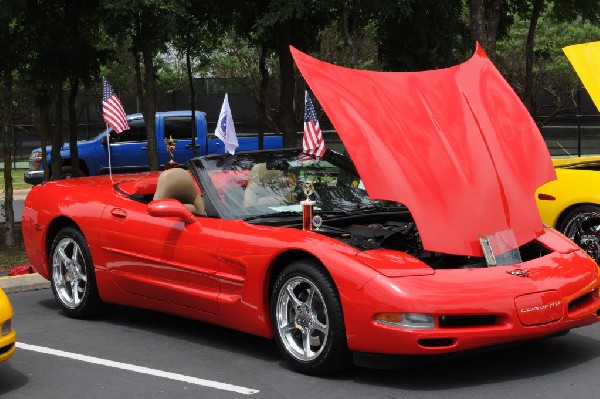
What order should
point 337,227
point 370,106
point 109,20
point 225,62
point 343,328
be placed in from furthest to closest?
point 225,62
point 109,20
point 337,227
point 370,106
point 343,328

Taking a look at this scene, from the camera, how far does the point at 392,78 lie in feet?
23.4

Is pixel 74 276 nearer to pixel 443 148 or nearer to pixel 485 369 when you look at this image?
pixel 443 148

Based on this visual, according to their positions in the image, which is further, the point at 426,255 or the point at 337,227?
the point at 337,227

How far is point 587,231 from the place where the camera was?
9.71m

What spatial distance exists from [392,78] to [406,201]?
1.09 m

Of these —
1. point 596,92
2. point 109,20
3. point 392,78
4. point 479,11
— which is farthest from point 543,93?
point 392,78

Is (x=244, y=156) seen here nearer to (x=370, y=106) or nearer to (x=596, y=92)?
(x=370, y=106)

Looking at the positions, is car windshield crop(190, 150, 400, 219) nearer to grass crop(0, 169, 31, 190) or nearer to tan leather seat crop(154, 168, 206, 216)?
tan leather seat crop(154, 168, 206, 216)

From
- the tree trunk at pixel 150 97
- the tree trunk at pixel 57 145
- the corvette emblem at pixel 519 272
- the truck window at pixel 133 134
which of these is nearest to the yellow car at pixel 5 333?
the corvette emblem at pixel 519 272

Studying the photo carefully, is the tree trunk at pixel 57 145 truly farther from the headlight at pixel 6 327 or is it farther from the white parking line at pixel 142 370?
the headlight at pixel 6 327

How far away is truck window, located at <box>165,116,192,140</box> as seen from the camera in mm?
26609

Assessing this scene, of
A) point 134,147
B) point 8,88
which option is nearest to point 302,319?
point 8,88

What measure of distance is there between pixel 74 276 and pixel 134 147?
1746cm

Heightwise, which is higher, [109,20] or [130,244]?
[109,20]
